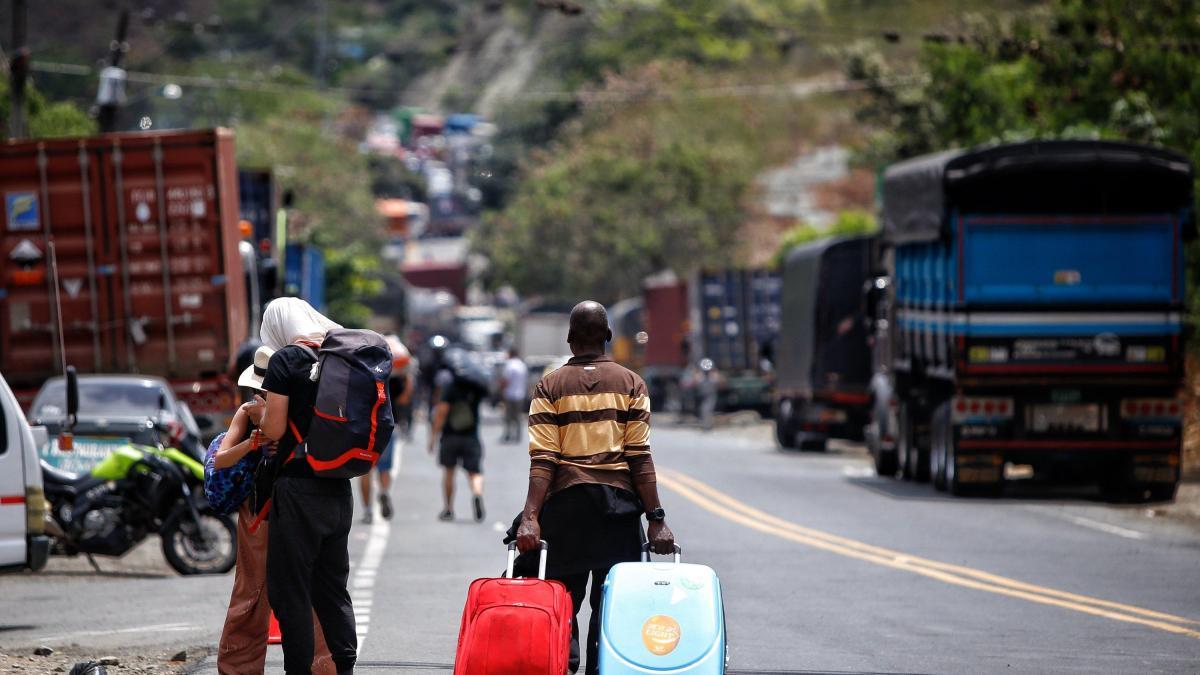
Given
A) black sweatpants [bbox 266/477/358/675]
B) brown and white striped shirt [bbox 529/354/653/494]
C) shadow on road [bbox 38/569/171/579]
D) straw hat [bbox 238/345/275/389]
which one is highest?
straw hat [bbox 238/345/275/389]

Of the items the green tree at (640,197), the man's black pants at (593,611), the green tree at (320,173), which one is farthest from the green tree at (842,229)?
the man's black pants at (593,611)

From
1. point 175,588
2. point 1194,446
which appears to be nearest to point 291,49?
point 1194,446

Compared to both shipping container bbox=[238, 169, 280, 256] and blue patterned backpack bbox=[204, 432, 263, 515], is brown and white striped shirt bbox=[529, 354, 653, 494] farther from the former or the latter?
shipping container bbox=[238, 169, 280, 256]

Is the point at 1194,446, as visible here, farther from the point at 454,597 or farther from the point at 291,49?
the point at 291,49

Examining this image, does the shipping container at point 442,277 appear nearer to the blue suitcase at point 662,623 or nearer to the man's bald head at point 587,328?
the man's bald head at point 587,328

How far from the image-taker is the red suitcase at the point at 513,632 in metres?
6.96

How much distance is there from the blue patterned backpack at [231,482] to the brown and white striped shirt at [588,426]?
1.18 m

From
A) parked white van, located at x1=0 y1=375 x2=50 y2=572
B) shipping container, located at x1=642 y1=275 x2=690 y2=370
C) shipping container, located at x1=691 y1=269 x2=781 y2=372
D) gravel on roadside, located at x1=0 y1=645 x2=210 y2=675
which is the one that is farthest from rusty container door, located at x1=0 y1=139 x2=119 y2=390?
shipping container, located at x1=642 y1=275 x2=690 y2=370

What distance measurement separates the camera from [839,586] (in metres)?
13.2

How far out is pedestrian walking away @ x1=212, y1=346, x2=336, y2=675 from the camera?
793 centimetres

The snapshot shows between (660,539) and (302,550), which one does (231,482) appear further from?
(660,539)

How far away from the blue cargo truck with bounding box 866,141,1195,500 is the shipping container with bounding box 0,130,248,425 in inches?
301

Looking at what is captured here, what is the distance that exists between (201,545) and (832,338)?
17.5 m

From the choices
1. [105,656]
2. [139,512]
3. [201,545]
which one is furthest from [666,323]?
[105,656]
